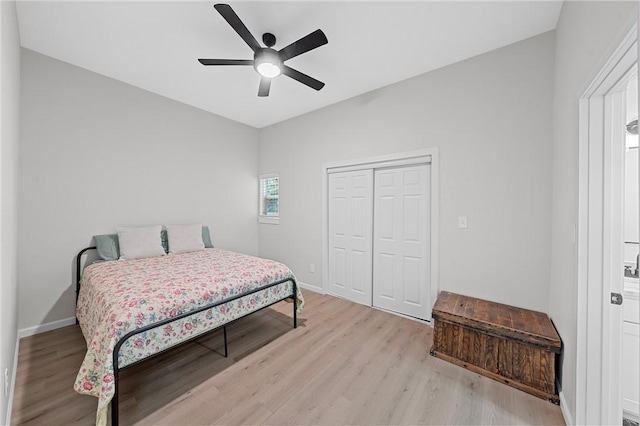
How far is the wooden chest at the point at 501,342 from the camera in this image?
1787 millimetres

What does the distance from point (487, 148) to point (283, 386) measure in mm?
2797

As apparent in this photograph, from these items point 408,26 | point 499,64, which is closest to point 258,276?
point 408,26

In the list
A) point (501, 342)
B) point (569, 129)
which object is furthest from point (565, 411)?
point (569, 129)

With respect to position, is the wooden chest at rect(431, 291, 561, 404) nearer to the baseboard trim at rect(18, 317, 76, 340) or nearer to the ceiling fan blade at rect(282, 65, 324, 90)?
the ceiling fan blade at rect(282, 65, 324, 90)

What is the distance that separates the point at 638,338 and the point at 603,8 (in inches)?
75.1

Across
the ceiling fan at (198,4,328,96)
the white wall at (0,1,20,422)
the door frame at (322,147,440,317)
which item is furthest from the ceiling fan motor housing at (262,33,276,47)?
the door frame at (322,147,440,317)

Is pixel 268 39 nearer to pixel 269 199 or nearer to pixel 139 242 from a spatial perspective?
pixel 139 242

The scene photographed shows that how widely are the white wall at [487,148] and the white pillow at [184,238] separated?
2539 millimetres

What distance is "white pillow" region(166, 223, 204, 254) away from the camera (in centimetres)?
339

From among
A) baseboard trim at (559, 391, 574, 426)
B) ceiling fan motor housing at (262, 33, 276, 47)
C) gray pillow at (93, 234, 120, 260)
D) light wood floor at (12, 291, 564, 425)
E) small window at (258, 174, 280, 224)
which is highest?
ceiling fan motor housing at (262, 33, 276, 47)

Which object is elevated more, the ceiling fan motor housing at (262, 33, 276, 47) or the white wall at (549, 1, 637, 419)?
the ceiling fan motor housing at (262, 33, 276, 47)

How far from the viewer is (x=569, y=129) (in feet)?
5.54

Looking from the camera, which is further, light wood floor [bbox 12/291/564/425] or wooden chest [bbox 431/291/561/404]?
wooden chest [bbox 431/291/561/404]

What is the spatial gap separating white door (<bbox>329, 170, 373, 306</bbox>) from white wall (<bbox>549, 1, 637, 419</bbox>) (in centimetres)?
185
